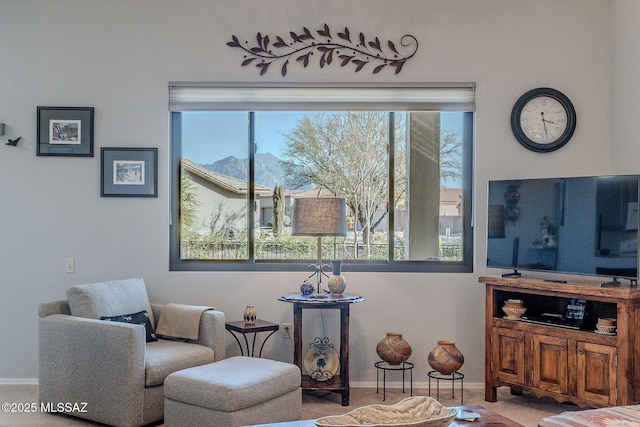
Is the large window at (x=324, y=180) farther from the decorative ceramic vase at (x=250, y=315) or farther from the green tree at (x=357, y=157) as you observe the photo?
the decorative ceramic vase at (x=250, y=315)

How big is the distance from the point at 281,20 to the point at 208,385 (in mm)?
2768

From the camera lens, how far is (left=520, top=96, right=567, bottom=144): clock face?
4.47 m

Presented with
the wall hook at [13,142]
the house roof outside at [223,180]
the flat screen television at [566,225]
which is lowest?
the flat screen television at [566,225]

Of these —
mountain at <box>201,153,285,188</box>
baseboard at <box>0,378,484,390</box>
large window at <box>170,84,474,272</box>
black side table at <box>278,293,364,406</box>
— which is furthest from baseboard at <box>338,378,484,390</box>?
mountain at <box>201,153,285,188</box>

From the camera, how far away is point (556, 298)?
13.7ft

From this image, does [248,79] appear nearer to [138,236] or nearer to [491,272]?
[138,236]

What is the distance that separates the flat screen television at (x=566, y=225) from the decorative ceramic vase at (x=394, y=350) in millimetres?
860

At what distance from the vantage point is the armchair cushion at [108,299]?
368 centimetres

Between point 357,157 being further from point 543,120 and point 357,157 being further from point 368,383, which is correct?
point 368,383

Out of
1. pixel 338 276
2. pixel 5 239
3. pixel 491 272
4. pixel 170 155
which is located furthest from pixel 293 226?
pixel 5 239

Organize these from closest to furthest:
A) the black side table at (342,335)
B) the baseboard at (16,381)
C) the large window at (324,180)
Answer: the black side table at (342,335) → the baseboard at (16,381) → the large window at (324,180)

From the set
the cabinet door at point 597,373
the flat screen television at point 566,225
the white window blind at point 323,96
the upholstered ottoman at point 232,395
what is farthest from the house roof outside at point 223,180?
the cabinet door at point 597,373

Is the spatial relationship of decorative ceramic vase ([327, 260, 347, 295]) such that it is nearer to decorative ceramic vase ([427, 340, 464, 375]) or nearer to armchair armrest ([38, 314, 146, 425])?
decorative ceramic vase ([427, 340, 464, 375])

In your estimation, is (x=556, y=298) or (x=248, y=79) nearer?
(x=556, y=298)
